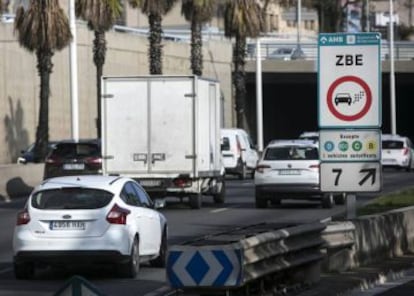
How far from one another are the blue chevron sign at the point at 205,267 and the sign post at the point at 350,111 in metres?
4.80

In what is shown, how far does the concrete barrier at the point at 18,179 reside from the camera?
37938mm

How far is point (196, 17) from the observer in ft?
187

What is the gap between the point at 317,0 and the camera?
103625mm

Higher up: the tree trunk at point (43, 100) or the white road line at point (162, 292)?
the tree trunk at point (43, 100)

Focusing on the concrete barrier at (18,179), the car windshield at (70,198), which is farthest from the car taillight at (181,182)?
the car windshield at (70,198)

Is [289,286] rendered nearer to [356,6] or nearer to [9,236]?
[9,236]

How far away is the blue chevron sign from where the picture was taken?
40.8 feet

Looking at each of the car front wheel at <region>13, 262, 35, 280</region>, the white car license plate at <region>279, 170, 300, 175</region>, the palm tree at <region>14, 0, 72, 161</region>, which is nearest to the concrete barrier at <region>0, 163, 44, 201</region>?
the palm tree at <region>14, 0, 72, 161</region>

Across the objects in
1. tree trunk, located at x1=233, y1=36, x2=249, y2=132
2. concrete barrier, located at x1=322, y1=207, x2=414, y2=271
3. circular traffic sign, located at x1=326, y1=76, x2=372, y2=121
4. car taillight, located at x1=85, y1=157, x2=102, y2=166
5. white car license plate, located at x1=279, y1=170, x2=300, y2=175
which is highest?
tree trunk, located at x1=233, y1=36, x2=249, y2=132

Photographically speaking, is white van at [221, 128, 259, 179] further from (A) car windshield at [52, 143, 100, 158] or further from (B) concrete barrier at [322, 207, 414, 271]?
(B) concrete barrier at [322, 207, 414, 271]

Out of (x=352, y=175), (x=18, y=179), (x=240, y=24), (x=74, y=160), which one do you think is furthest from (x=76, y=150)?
(x=240, y=24)

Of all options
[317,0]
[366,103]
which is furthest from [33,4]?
[317,0]

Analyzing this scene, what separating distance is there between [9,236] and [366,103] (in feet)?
32.6

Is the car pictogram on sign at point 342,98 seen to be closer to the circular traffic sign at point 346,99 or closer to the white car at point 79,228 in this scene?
the circular traffic sign at point 346,99
